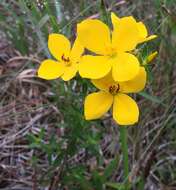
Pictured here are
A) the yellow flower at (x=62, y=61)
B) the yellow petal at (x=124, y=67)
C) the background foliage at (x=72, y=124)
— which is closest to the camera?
the yellow petal at (x=124, y=67)

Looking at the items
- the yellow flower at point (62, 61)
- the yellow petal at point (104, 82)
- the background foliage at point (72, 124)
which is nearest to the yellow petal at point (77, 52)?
the yellow flower at point (62, 61)

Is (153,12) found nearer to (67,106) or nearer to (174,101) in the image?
(174,101)

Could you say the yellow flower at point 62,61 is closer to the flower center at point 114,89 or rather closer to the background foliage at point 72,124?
the flower center at point 114,89

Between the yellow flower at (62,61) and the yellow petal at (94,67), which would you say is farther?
the yellow flower at (62,61)

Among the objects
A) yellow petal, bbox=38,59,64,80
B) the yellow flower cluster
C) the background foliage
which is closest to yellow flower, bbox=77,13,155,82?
the yellow flower cluster

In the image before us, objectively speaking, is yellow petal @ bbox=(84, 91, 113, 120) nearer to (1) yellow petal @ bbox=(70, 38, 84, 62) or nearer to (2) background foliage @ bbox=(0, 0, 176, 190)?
(1) yellow petal @ bbox=(70, 38, 84, 62)
